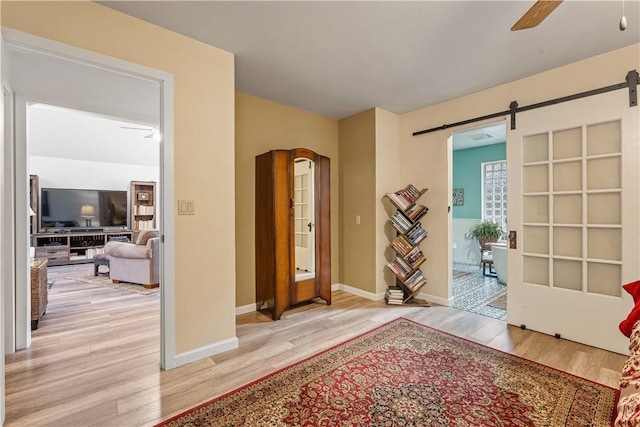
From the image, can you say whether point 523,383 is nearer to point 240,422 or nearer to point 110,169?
point 240,422

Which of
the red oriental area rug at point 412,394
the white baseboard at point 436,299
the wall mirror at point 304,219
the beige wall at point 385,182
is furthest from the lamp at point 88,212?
the white baseboard at point 436,299

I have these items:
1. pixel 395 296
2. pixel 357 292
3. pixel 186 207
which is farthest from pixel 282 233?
pixel 395 296

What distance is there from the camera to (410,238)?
358 centimetres

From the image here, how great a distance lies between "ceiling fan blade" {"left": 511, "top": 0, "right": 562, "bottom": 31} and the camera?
1297mm

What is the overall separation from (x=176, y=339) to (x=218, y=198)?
3.71 ft

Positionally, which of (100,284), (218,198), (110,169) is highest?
(110,169)

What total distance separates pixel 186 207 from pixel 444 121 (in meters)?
3.13

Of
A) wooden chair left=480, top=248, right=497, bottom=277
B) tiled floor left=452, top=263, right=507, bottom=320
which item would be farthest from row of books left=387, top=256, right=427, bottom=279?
wooden chair left=480, top=248, right=497, bottom=277

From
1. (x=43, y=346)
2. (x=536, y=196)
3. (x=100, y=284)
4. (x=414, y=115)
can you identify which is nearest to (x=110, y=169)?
(x=100, y=284)

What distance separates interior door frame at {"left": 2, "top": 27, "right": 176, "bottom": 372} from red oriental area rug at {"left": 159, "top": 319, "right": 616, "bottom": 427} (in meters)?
0.72

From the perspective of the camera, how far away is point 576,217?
2.54m

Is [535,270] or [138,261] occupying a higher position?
[535,270]

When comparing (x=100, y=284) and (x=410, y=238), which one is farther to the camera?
(x=100, y=284)

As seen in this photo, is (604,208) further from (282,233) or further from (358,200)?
(282,233)
